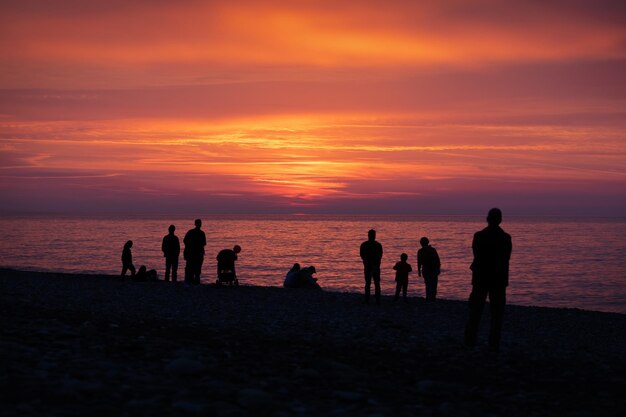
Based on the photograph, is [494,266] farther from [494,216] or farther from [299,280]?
[299,280]

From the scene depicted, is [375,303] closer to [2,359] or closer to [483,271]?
[483,271]

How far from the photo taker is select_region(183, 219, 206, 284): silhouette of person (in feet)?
83.8

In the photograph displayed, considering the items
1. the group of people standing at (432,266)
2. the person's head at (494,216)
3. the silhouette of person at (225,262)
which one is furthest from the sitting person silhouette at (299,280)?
the person's head at (494,216)

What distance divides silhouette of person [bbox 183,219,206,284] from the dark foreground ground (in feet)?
26.4

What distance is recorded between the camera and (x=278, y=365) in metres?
9.23

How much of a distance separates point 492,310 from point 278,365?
4919mm

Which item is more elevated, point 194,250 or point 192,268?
point 194,250

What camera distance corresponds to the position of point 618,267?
64.1 m

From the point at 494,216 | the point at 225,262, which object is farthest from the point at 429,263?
the point at 494,216

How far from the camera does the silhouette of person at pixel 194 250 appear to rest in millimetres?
25547

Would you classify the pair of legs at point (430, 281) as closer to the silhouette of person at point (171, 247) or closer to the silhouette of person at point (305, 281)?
the silhouette of person at point (305, 281)

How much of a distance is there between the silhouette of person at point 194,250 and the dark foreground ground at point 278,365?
26.4 feet

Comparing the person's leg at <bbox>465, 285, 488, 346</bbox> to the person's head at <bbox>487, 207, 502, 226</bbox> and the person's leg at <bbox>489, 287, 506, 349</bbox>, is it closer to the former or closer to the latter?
the person's leg at <bbox>489, 287, 506, 349</bbox>

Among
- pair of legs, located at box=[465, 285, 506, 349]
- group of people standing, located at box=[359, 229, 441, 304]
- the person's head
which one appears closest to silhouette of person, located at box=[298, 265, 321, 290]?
group of people standing, located at box=[359, 229, 441, 304]
